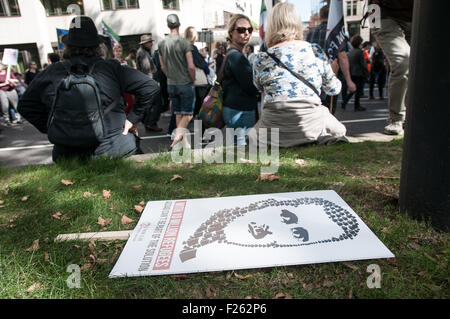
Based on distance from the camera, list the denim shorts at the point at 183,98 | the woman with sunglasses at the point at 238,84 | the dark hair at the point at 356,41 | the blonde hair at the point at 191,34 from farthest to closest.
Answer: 1. the dark hair at the point at 356,41
2. the blonde hair at the point at 191,34
3. the denim shorts at the point at 183,98
4. the woman with sunglasses at the point at 238,84

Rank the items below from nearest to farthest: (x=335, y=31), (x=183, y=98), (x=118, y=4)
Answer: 1. (x=335, y=31)
2. (x=183, y=98)
3. (x=118, y=4)

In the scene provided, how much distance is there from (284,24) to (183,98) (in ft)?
8.46

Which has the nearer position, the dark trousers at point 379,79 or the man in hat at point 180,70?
the man in hat at point 180,70

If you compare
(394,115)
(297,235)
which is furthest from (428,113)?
(394,115)

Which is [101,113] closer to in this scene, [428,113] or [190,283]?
[190,283]

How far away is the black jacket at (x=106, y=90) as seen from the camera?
281cm

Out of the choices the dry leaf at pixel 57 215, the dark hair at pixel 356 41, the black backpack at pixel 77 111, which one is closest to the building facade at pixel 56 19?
the dark hair at pixel 356 41

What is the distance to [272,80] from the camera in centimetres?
321

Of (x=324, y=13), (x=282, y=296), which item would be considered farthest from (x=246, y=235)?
(x=324, y=13)

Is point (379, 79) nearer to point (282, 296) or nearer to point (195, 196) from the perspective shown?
point (195, 196)

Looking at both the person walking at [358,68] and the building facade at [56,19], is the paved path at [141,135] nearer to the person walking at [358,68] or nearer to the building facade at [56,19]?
the person walking at [358,68]

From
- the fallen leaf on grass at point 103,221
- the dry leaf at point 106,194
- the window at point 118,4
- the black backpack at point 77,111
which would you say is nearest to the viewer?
the fallen leaf on grass at point 103,221

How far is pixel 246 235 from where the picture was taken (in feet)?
5.34
